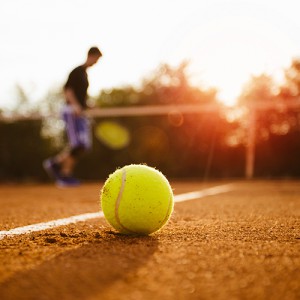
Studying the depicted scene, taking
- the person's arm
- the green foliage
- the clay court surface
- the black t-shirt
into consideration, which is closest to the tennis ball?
the clay court surface

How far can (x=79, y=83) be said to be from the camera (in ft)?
24.1

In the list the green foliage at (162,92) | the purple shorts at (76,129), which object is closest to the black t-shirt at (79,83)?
the purple shorts at (76,129)

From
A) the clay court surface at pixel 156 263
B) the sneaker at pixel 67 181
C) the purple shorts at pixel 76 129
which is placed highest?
the purple shorts at pixel 76 129

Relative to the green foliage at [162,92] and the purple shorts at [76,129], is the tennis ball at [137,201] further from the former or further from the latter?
the green foliage at [162,92]

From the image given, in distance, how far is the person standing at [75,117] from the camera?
727 centimetres

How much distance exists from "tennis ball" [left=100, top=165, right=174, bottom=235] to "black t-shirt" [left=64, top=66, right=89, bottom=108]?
458 cm

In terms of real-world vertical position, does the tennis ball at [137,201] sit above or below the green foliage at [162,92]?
below

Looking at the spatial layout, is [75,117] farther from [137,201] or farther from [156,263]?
[156,263]

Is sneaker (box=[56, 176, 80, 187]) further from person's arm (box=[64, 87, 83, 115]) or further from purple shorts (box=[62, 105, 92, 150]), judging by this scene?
person's arm (box=[64, 87, 83, 115])

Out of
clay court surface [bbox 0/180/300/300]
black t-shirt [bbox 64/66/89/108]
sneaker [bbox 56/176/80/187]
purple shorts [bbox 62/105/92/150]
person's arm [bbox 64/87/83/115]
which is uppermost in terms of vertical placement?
black t-shirt [bbox 64/66/89/108]

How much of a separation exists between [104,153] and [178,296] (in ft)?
75.3

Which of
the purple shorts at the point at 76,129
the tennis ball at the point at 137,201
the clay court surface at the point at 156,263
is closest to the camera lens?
the clay court surface at the point at 156,263

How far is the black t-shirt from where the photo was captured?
730 cm

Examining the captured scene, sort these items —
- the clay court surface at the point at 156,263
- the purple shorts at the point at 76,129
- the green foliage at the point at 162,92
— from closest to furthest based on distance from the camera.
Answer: the clay court surface at the point at 156,263, the purple shorts at the point at 76,129, the green foliage at the point at 162,92
